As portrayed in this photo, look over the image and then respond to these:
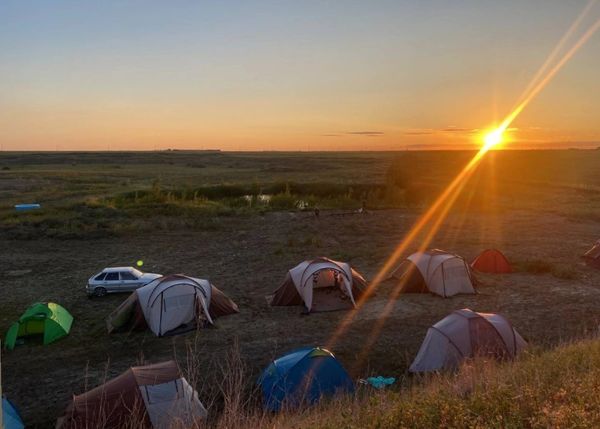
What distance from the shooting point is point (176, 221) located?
104 ft

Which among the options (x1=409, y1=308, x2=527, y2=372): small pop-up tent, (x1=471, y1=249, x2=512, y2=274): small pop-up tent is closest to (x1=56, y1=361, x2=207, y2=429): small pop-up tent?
(x1=409, y1=308, x2=527, y2=372): small pop-up tent

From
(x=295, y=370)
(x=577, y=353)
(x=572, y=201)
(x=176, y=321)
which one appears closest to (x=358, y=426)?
(x=577, y=353)

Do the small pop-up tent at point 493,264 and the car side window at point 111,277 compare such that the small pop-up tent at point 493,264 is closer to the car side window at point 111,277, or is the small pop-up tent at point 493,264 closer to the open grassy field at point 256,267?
the open grassy field at point 256,267

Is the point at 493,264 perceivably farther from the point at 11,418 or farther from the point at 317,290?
the point at 11,418

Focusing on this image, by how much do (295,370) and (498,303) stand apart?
911 centimetres

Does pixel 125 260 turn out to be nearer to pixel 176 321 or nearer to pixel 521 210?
pixel 176 321

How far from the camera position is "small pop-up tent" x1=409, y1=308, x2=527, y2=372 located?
11.4 metres

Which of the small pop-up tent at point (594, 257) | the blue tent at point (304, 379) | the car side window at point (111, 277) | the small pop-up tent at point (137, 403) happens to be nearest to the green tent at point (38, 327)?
the car side window at point (111, 277)

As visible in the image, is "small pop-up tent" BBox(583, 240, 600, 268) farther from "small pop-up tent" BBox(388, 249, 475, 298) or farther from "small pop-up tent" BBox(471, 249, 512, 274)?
"small pop-up tent" BBox(388, 249, 475, 298)

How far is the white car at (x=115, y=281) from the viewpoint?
695 inches

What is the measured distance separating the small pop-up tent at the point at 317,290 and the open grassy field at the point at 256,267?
0.54 meters

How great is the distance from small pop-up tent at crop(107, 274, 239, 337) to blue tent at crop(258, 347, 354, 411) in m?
4.50

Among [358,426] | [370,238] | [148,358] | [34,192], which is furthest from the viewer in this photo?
[34,192]

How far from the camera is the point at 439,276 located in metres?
17.3
